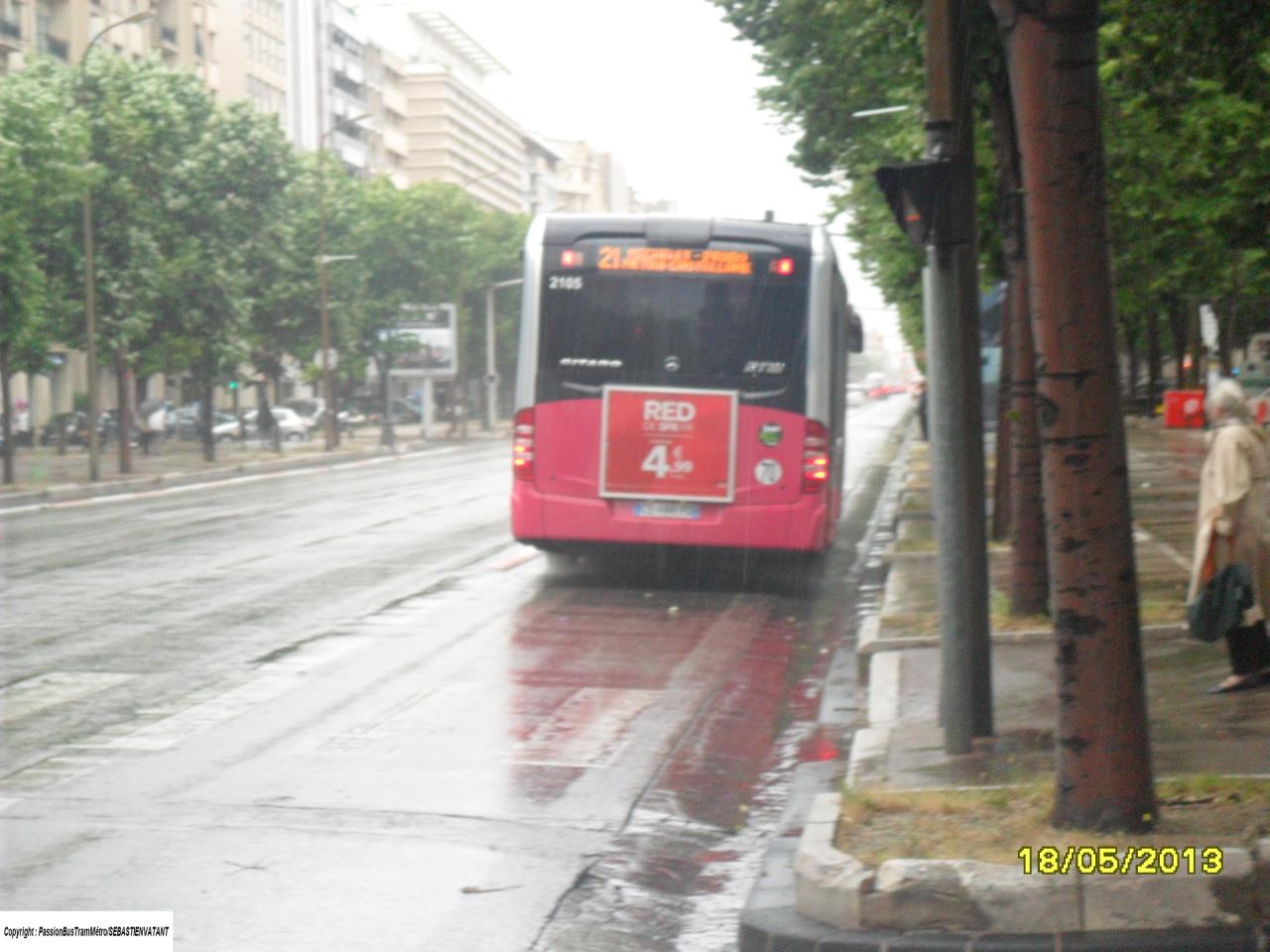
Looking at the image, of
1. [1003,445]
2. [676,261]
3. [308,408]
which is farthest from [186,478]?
[308,408]

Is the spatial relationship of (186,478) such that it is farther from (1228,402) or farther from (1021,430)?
(1228,402)

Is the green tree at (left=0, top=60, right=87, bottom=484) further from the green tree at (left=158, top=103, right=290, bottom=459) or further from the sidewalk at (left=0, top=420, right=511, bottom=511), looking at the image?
the green tree at (left=158, top=103, right=290, bottom=459)

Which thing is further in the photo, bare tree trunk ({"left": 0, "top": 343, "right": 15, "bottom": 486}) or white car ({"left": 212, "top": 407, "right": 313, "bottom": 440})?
white car ({"left": 212, "top": 407, "right": 313, "bottom": 440})

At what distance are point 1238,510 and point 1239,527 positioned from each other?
0.28 ft

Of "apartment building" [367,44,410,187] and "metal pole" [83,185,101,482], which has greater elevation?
"apartment building" [367,44,410,187]

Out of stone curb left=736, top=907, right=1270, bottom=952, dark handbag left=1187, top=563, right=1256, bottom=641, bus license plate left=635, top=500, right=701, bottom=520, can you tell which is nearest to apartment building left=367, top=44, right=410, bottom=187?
bus license plate left=635, top=500, right=701, bottom=520

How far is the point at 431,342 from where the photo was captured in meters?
78.6

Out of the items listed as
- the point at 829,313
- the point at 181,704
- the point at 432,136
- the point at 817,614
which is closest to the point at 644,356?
the point at 829,313

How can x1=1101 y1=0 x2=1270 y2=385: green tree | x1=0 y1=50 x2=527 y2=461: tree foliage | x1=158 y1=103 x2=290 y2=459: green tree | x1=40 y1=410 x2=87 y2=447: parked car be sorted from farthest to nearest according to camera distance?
x1=40 y1=410 x2=87 y2=447: parked car, x1=158 y1=103 x2=290 y2=459: green tree, x1=0 y1=50 x2=527 y2=461: tree foliage, x1=1101 y1=0 x2=1270 y2=385: green tree

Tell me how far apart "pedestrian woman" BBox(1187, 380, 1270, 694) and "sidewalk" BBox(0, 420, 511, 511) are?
2688cm

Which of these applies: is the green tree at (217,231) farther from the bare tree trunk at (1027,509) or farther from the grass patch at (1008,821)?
the grass patch at (1008,821)

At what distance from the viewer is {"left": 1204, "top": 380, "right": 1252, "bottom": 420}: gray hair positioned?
9.70 m

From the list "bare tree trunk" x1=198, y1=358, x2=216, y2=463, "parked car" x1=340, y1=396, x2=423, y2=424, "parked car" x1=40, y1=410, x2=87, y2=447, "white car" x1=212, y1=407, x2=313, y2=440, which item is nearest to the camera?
"bare tree trunk" x1=198, y1=358, x2=216, y2=463

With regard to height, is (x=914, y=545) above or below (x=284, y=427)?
above
